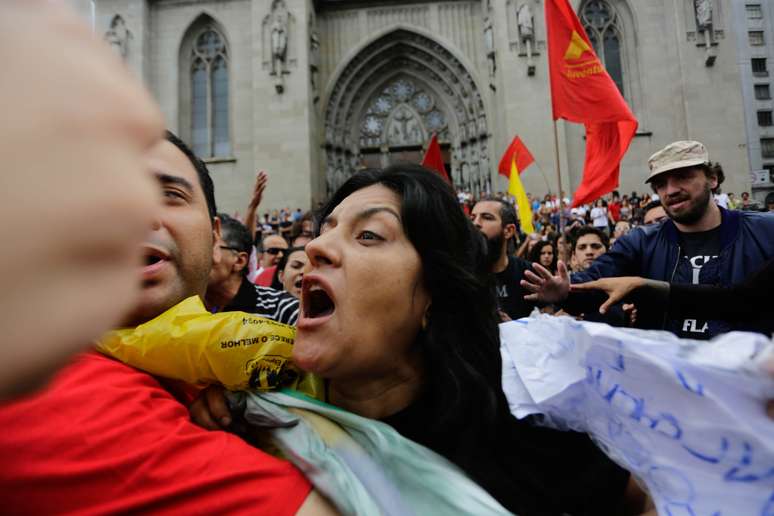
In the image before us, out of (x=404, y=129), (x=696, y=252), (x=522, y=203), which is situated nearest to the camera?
(x=696, y=252)

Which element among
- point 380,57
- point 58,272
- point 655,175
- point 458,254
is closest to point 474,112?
point 380,57

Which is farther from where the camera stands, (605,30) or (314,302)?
(605,30)

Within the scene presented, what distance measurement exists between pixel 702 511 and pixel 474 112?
65.0 ft

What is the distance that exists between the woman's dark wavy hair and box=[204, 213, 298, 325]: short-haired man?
5.59 ft

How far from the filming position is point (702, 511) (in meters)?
1.00

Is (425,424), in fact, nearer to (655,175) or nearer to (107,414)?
(107,414)

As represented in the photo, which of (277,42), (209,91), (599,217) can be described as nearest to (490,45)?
(277,42)

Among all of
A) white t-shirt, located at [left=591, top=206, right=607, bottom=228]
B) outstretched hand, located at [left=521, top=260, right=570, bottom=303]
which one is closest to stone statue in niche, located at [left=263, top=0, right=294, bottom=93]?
white t-shirt, located at [left=591, top=206, right=607, bottom=228]

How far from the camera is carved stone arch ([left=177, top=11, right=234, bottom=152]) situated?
64.4ft

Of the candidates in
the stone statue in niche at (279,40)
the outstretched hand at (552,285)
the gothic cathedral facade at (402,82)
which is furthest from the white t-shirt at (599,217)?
the stone statue in niche at (279,40)

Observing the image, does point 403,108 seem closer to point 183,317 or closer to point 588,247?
point 588,247

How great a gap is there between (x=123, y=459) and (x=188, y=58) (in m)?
22.0

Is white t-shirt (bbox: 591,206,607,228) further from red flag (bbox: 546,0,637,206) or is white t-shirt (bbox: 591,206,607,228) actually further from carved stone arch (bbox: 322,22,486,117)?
carved stone arch (bbox: 322,22,486,117)

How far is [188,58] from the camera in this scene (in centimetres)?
2000
